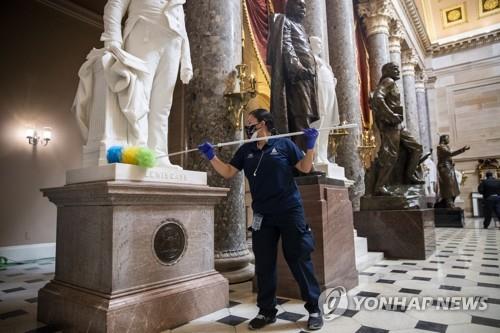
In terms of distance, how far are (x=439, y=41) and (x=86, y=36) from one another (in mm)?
20897

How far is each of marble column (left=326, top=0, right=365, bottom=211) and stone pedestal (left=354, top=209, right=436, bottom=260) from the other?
1600mm

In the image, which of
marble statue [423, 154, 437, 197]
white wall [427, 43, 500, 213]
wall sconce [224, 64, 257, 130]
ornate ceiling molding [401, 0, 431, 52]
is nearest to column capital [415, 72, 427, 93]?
ornate ceiling molding [401, 0, 431, 52]

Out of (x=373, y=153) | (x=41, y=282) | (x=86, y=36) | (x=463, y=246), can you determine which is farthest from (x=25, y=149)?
(x=463, y=246)

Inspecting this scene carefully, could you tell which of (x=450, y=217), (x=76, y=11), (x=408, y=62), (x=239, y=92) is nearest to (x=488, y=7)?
(x=408, y=62)

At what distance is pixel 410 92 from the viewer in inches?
590

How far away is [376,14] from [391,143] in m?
6.92

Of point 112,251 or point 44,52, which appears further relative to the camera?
point 44,52

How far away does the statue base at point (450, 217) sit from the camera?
11.8 metres

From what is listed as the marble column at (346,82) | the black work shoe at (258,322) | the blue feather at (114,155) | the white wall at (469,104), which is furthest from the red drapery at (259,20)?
the white wall at (469,104)

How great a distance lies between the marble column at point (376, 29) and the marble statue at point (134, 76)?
31.2 ft

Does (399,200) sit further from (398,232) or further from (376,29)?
(376,29)

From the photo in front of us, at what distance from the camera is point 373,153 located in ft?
26.8

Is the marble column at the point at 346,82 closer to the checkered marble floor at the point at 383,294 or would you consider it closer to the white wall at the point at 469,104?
the checkered marble floor at the point at 383,294

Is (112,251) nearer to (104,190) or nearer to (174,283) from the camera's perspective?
(104,190)
